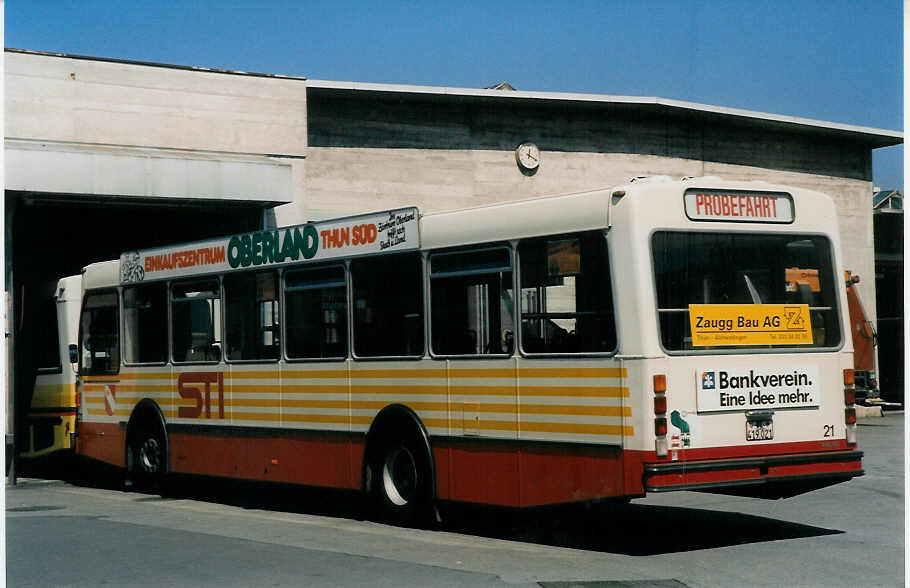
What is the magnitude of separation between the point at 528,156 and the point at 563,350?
774 inches

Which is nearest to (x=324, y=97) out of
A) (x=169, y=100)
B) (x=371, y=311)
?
(x=169, y=100)

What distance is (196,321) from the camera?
1606 cm

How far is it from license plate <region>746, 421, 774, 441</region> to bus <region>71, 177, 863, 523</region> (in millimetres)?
18

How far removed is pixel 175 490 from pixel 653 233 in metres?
9.71

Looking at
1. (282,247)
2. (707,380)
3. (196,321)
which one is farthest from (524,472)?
(196,321)

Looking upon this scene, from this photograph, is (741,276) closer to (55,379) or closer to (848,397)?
(848,397)

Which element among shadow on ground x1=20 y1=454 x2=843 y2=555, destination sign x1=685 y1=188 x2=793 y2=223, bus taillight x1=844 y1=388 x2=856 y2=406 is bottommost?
shadow on ground x1=20 y1=454 x2=843 y2=555

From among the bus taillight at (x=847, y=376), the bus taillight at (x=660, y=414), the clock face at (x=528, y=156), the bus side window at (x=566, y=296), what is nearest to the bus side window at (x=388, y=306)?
the bus side window at (x=566, y=296)

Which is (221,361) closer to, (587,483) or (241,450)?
(241,450)

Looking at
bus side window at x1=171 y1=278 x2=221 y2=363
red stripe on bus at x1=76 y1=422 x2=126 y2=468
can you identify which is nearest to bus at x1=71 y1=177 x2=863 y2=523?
bus side window at x1=171 y1=278 x2=221 y2=363

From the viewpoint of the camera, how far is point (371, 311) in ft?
43.3

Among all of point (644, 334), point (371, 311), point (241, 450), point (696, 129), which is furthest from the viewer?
point (696, 129)

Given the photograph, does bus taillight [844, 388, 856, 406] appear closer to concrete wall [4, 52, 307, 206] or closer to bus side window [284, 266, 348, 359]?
bus side window [284, 266, 348, 359]

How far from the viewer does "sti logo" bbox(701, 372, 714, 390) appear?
418 inches
